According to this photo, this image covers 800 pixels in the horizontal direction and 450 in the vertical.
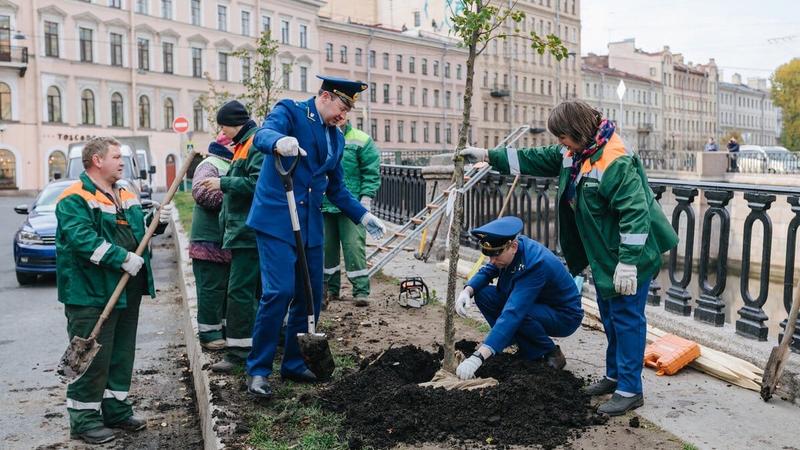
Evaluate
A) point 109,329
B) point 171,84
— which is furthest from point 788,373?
point 171,84

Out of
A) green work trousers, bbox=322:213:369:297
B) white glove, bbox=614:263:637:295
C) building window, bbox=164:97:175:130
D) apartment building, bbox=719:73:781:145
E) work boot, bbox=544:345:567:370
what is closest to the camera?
white glove, bbox=614:263:637:295

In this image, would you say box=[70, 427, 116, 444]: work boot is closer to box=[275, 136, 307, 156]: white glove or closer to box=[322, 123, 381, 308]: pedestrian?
box=[275, 136, 307, 156]: white glove

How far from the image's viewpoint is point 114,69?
153 feet

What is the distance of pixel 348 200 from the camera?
5.28 meters

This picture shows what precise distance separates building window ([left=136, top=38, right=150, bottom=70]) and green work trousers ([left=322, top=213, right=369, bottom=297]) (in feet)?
145

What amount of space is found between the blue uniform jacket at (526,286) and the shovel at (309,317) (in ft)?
3.27

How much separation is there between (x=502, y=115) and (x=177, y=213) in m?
65.5

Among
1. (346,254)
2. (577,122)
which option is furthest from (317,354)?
(346,254)

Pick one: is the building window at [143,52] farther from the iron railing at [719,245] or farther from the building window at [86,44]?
the iron railing at [719,245]

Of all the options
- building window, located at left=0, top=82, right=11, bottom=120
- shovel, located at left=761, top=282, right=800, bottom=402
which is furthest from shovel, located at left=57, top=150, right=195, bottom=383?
building window, located at left=0, top=82, right=11, bottom=120

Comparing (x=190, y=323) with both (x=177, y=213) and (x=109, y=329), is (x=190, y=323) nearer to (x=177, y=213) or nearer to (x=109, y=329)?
(x=109, y=329)

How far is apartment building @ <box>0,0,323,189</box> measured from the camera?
4116 centimetres

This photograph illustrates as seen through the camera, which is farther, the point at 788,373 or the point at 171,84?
the point at 171,84

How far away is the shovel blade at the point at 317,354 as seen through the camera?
459 cm
